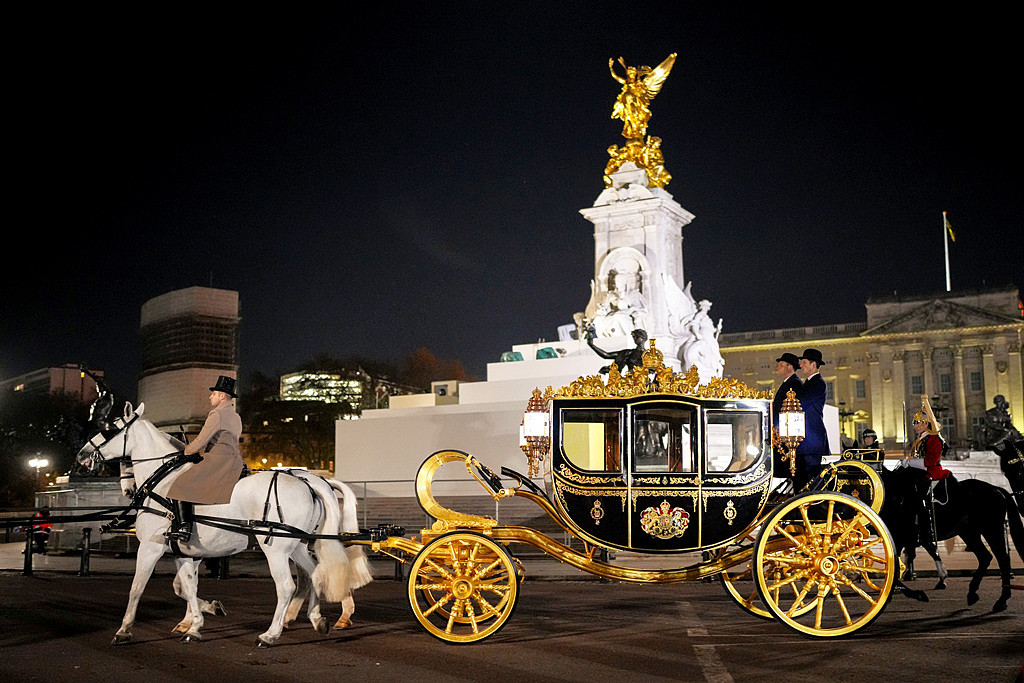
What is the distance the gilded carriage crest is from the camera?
9.40 m

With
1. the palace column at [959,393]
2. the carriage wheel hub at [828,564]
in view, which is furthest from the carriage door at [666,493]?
the palace column at [959,393]

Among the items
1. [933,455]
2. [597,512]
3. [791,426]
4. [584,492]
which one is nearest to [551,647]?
[597,512]

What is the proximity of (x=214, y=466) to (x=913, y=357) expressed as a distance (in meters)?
85.6

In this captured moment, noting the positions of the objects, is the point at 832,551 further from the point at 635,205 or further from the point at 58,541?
the point at 635,205

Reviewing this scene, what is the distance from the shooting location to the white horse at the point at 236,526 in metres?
9.55

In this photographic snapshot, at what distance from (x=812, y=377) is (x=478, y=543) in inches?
148

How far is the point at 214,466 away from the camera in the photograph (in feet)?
31.4

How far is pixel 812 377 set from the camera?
1027 centimetres

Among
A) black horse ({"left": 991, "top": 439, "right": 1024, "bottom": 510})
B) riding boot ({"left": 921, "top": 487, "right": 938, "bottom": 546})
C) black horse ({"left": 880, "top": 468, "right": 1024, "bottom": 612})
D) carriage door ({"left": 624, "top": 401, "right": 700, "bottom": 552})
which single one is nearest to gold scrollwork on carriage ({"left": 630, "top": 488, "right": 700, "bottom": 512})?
carriage door ({"left": 624, "top": 401, "right": 700, "bottom": 552})

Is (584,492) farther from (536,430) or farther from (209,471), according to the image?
(209,471)

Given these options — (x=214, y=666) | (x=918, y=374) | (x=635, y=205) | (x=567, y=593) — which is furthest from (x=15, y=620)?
(x=918, y=374)

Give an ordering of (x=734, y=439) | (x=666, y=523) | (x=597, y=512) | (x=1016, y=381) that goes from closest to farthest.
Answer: (x=666, y=523), (x=597, y=512), (x=734, y=439), (x=1016, y=381)

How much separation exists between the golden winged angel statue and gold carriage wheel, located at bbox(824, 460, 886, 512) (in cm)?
2515

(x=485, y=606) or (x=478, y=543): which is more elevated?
(x=478, y=543)
